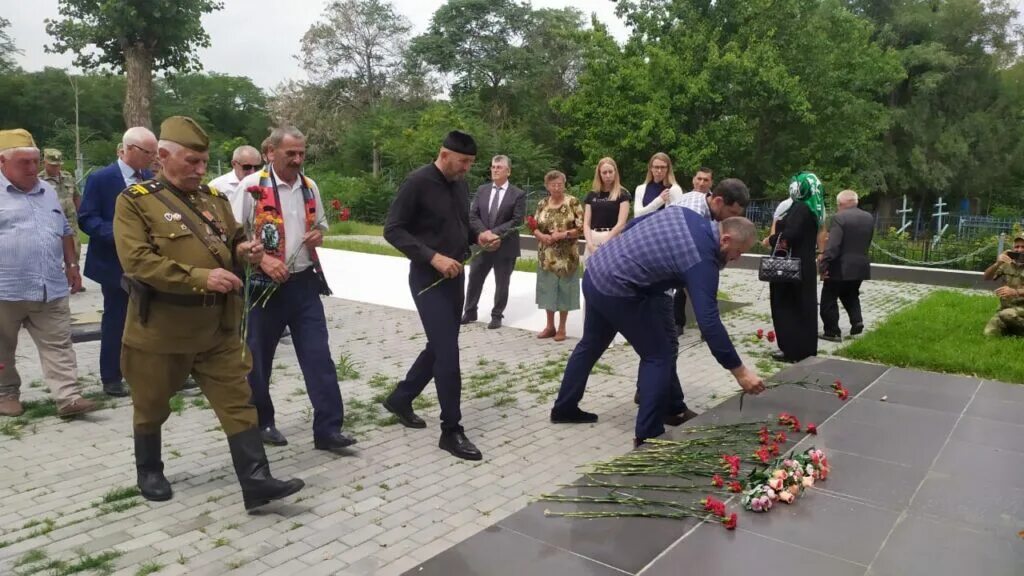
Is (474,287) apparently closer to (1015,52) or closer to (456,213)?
(456,213)

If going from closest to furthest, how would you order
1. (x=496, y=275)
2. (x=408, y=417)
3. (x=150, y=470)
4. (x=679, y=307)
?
(x=150, y=470), (x=408, y=417), (x=679, y=307), (x=496, y=275)

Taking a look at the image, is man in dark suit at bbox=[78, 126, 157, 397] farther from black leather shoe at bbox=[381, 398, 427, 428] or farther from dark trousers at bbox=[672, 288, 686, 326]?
dark trousers at bbox=[672, 288, 686, 326]

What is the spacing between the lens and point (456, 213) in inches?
179

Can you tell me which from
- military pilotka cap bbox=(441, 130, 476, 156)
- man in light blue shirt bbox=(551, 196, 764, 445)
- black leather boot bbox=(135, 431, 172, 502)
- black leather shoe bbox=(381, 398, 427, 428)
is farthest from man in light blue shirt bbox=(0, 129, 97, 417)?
man in light blue shirt bbox=(551, 196, 764, 445)

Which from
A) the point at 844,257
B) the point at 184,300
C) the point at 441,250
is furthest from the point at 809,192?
the point at 184,300

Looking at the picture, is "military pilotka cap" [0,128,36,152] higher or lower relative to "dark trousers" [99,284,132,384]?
higher

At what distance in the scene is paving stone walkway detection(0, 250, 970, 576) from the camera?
128 inches

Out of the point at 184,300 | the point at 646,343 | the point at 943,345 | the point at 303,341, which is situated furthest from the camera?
the point at 943,345

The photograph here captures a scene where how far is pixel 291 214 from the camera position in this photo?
4375 mm

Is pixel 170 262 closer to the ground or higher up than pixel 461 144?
closer to the ground

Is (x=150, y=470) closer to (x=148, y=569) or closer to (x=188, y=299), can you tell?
(x=148, y=569)

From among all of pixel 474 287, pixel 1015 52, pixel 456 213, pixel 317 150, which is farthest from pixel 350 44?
pixel 456 213

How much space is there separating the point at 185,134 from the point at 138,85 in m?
21.7

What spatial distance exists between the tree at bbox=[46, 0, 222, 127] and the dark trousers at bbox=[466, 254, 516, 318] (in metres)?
17.0
